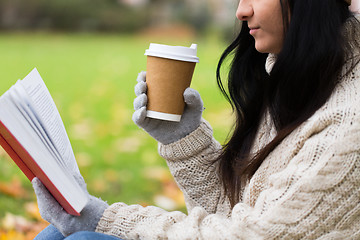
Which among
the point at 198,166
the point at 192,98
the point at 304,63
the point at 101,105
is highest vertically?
the point at 304,63

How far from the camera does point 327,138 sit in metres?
1.29

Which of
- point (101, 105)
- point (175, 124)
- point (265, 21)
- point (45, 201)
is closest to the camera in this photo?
point (45, 201)

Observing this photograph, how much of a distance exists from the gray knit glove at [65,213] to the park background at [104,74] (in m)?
0.73

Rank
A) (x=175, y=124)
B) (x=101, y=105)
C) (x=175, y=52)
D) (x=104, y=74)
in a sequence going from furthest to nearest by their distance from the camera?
1. (x=104, y=74)
2. (x=101, y=105)
3. (x=175, y=124)
4. (x=175, y=52)

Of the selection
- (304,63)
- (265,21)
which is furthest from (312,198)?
(265,21)

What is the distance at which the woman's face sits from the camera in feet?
4.81

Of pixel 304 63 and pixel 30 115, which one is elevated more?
pixel 304 63

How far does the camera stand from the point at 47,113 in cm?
141

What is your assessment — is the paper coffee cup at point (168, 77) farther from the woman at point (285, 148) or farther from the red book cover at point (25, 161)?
the red book cover at point (25, 161)

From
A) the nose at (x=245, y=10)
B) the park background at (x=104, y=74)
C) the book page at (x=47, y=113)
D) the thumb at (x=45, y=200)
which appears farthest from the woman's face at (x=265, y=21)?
the thumb at (x=45, y=200)

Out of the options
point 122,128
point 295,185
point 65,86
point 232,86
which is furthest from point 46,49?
point 295,185

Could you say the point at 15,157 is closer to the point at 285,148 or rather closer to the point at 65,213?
the point at 65,213

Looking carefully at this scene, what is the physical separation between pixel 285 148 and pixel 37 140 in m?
0.61

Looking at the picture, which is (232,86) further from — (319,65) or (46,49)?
(46,49)
